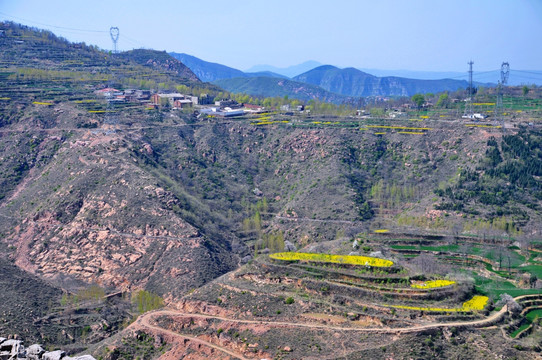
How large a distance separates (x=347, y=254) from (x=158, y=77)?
102271 mm

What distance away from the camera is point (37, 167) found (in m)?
91.9

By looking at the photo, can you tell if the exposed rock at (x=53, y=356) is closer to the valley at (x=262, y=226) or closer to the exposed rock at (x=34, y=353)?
the exposed rock at (x=34, y=353)

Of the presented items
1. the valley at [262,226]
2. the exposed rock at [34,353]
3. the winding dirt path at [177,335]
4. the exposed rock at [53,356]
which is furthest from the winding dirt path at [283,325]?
the exposed rock at [53,356]

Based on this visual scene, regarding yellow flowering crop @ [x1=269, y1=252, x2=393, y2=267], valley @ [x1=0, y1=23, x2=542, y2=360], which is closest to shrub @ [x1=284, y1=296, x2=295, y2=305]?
valley @ [x1=0, y1=23, x2=542, y2=360]

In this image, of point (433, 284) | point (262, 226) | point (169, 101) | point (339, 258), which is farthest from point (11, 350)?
point (169, 101)

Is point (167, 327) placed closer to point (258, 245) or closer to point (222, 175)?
point (258, 245)

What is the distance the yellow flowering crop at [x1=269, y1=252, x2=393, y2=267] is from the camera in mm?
55294

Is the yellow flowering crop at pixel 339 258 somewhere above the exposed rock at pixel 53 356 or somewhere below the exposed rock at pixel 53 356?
below

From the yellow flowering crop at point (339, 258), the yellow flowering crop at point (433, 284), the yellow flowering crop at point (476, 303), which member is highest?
the yellow flowering crop at point (339, 258)

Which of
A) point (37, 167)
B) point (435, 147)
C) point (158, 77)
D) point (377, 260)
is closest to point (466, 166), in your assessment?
point (435, 147)

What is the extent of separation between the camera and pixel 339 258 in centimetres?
5747

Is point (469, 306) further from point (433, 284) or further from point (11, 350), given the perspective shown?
point (11, 350)

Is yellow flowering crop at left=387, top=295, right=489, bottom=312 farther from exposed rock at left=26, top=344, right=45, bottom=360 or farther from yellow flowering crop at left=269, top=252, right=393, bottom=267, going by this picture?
exposed rock at left=26, top=344, right=45, bottom=360

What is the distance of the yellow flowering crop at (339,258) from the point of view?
55.3 meters
